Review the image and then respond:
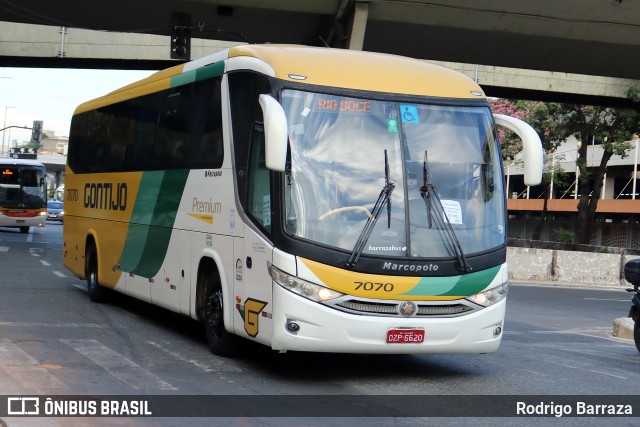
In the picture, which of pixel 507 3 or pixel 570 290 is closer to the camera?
pixel 507 3

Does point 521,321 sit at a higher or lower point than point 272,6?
lower

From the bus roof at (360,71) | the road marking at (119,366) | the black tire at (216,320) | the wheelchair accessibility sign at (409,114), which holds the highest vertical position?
the bus roof at (360,71)

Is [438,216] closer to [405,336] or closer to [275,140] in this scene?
[405,336]

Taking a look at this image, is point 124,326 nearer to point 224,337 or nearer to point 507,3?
point 224,337

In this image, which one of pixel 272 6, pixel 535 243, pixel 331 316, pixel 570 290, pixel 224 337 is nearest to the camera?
pixel 331 316

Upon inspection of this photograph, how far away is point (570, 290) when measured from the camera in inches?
1145

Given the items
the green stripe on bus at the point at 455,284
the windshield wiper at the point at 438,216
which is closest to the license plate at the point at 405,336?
the green stripe on bus at the point at 455,284

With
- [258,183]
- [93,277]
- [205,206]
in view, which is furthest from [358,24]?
[258,183]

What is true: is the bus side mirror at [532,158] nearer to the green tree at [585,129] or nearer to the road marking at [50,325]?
the road marking at [50,325]

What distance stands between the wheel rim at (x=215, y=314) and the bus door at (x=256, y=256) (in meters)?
0.66

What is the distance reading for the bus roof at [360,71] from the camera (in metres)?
10.4

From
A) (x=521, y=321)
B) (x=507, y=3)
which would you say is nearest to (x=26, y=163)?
(x=507, y=3)

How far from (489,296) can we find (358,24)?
16826mm

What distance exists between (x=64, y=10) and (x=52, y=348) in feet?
61.1
